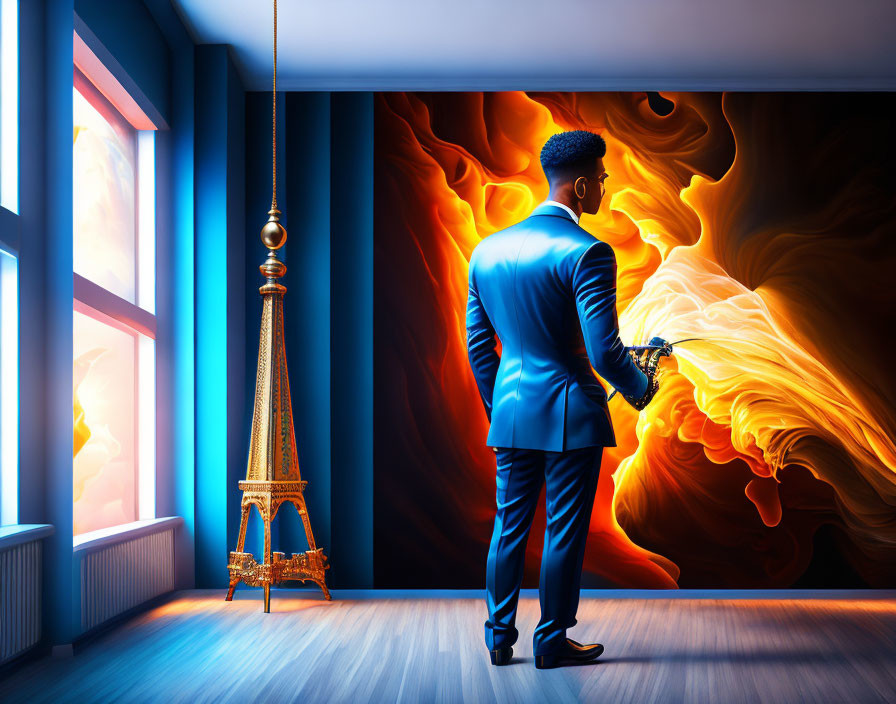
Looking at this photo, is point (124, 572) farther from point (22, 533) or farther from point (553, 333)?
point (553, 333)

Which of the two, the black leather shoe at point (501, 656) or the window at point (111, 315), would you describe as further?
the window at point (111, 315)

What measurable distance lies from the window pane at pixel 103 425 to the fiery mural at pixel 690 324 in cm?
121

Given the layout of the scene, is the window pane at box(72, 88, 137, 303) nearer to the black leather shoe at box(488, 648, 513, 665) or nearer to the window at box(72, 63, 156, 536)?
the window at box(72, 63, 156, 536)

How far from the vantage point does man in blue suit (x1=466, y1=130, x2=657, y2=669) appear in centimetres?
236

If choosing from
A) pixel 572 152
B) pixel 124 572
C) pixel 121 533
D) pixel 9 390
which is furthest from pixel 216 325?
pixel 572 152

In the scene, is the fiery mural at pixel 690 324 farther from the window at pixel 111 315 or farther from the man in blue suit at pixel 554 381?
the man in blue suit at pixel 554 381

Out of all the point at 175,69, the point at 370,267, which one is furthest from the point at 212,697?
the point at 175,69

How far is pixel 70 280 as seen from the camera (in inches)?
108

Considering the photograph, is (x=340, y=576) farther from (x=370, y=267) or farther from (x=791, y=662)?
(x=791, y=662)

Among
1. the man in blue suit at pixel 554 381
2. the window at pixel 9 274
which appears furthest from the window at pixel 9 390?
the man in blue suit at pixel 554 381

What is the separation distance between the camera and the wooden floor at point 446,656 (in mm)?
2242

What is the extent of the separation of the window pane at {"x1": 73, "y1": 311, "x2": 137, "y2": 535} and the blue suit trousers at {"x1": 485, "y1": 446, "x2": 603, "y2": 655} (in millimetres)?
1758

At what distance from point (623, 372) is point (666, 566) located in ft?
6.67

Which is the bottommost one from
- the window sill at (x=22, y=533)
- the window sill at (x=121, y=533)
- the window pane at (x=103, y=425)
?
the window sill at (x=121, y=533)
